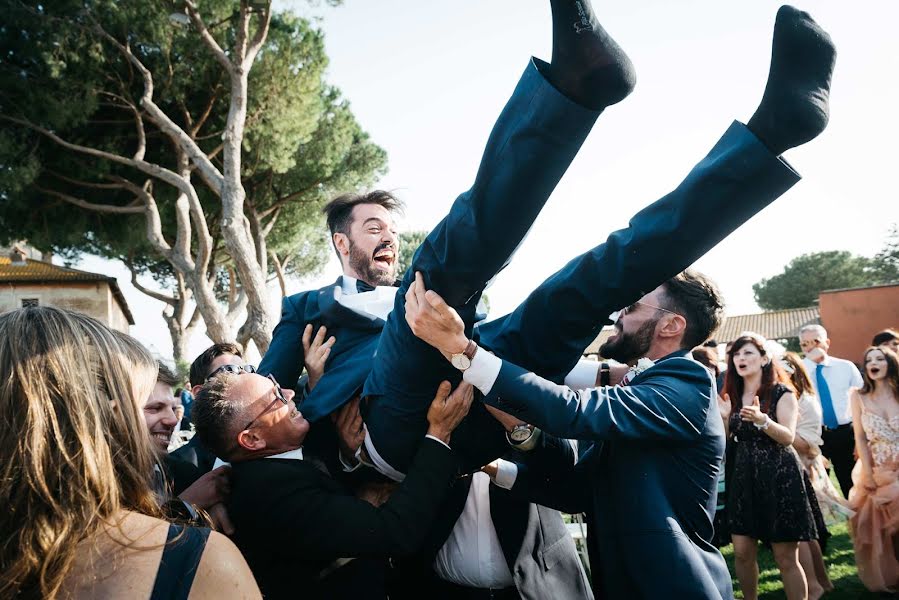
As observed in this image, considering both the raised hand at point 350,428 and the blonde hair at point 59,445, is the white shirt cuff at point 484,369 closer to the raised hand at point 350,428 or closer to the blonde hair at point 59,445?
the raised hand at point 350,428

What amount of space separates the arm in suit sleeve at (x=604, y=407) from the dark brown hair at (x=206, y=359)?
2.30m

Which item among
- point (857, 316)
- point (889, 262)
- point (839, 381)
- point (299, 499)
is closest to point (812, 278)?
point (889, 262)

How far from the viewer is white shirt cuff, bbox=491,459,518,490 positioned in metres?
2.65

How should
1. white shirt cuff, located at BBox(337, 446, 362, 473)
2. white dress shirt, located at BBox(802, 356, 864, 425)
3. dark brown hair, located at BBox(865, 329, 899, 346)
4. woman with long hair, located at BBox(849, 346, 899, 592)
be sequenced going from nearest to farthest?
white shirt cuff, located at BBox(337, 446, 362, 473) < woman with long hair, located at BBox(849, 346, 899, 592) < dark brown hair, located at BBox(865, 329, 899, 346) < white dress shirt, located at BBox(802, 356, 864, 425)

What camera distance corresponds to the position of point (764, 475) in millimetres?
4801

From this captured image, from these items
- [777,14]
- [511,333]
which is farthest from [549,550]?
[777,14]

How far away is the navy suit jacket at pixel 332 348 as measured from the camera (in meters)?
2.72

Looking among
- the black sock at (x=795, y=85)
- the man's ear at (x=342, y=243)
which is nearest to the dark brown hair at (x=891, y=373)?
the black sock at (x=795, y=85)

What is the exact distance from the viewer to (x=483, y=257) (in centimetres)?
190

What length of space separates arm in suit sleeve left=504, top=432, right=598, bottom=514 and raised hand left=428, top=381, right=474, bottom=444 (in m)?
0.37

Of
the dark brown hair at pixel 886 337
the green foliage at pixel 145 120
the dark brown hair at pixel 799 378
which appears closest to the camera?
the dark brown hair at pixel 799 378

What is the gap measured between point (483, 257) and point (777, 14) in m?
1.09

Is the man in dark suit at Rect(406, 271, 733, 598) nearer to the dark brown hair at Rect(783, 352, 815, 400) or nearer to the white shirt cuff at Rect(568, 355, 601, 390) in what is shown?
the white shirt cuff at Rect(568, 355, 601, 390)

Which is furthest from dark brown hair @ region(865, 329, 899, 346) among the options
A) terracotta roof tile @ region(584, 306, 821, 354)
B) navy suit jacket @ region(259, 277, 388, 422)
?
terracotta roof tile @ region(584, 306, 821, 354)
